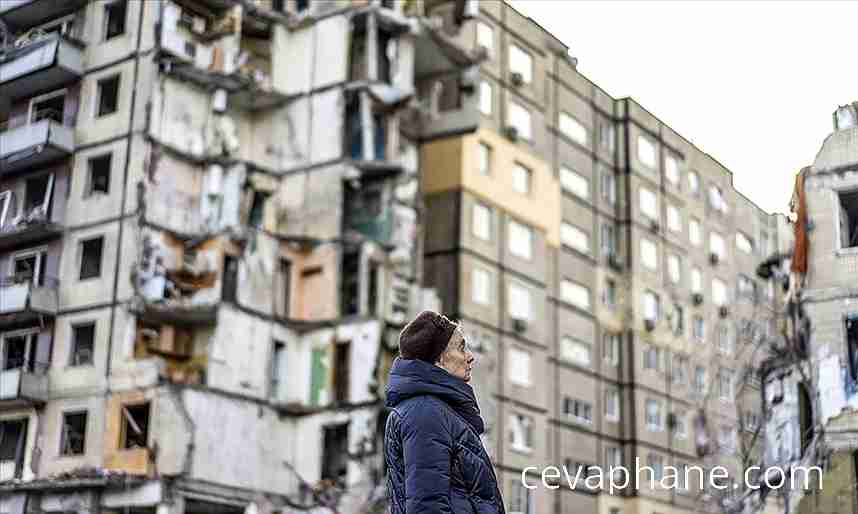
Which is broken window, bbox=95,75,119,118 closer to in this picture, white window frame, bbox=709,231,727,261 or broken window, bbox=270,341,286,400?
broken window, bbox=270,341,286,400


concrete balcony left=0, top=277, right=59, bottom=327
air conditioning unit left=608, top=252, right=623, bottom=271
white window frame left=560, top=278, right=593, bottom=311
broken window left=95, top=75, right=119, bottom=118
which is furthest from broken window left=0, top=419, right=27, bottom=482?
air conditioning unit left=608, top=252, right=623, bottom=271

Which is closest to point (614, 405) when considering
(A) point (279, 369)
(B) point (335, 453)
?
(B) point (335, 453)

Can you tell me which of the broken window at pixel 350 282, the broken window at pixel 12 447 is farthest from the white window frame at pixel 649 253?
the broken window at pixel 12 447

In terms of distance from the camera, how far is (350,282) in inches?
1296

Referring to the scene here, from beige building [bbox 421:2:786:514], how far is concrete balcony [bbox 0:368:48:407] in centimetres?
1195

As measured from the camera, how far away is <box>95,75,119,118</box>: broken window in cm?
3177

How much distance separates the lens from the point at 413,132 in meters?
37.6

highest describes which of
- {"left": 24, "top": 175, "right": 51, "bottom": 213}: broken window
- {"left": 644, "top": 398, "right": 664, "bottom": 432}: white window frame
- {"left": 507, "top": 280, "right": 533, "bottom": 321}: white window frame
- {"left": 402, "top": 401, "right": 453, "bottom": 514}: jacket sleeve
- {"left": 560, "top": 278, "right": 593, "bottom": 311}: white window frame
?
{"left": 560, "top": 278, "right": 593, "bottom": 311}: white window frame

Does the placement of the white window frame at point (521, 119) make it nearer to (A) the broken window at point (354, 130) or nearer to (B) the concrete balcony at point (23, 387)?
(A) the broken window at point (354, 130)

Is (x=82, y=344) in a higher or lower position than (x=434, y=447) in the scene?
higher

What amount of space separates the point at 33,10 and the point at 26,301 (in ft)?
26.9

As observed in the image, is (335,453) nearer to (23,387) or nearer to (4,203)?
(23,387)

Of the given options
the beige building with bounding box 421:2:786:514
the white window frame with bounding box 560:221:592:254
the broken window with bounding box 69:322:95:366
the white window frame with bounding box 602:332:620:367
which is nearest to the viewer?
the broken window with bounding box 69:322:95:366

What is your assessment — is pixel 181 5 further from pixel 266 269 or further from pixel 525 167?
pixel 525 167
